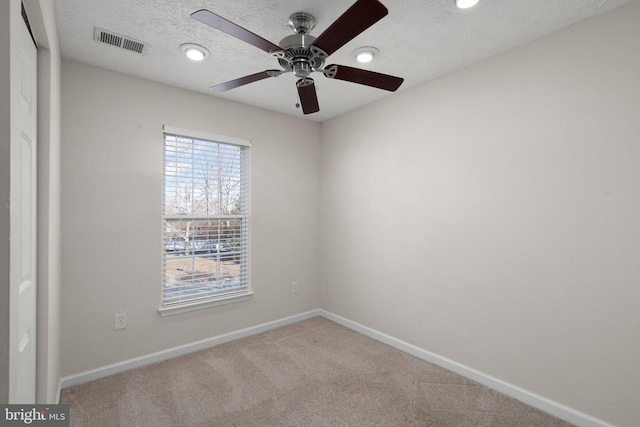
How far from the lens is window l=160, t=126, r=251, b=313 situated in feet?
9.77

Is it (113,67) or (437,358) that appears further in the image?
(437,358)

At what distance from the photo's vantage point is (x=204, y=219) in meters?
3.19

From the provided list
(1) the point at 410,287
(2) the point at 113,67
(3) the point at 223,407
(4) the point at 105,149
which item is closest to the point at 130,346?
(3) the point at 223,407

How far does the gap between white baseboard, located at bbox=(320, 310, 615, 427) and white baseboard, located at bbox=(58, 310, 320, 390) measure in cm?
99

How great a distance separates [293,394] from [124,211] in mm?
2029

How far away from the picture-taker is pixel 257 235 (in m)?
3.54

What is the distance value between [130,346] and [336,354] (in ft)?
5.98

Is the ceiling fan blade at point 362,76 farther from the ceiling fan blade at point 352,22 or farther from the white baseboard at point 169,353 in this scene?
the white baseboard at point 169,353

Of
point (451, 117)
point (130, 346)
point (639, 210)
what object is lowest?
point (130, 346)

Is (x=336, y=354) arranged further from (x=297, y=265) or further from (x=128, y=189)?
(x=128, y=189)

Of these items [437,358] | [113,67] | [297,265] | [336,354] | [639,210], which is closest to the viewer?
[639,210]

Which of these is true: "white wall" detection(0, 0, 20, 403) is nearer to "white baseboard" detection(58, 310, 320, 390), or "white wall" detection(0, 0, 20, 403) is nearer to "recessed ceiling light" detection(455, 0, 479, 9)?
"recessed ceiling light" detection(455, 0, 479, 9)

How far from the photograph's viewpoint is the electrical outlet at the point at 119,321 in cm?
266

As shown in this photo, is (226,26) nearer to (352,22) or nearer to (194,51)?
(352,22)
